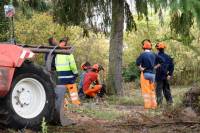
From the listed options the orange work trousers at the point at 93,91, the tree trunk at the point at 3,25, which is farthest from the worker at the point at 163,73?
the tree trunk at the point at 3,25

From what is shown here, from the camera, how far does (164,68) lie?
1557 cm

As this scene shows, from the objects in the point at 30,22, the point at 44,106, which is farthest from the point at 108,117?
the point at 30,22

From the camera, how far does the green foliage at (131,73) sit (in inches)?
1201

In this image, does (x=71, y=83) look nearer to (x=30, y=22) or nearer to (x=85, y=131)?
(x=85, y=131)

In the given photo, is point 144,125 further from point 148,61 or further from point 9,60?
point 148,61

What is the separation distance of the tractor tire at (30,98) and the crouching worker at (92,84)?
8.87m

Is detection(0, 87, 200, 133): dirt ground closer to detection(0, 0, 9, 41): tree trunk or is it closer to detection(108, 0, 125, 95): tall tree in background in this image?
detection(108, 0, 125, 95): tall tree in background

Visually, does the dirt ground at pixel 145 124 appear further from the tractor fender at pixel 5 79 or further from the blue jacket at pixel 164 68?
the blue jacket at pixel 164 68

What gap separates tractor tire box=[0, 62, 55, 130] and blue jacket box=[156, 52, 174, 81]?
6863 millimetres

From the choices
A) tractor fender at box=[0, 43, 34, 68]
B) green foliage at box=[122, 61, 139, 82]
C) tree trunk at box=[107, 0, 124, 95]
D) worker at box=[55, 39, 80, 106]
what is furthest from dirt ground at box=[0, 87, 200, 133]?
green foliage at box=[122, 61, 139, 82]

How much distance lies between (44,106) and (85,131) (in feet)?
2.31

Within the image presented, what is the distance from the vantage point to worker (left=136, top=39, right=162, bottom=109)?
15070 mm

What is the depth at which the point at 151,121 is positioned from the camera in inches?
375

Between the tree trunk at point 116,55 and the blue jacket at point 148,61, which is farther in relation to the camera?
the tree trunk at point 116,55
